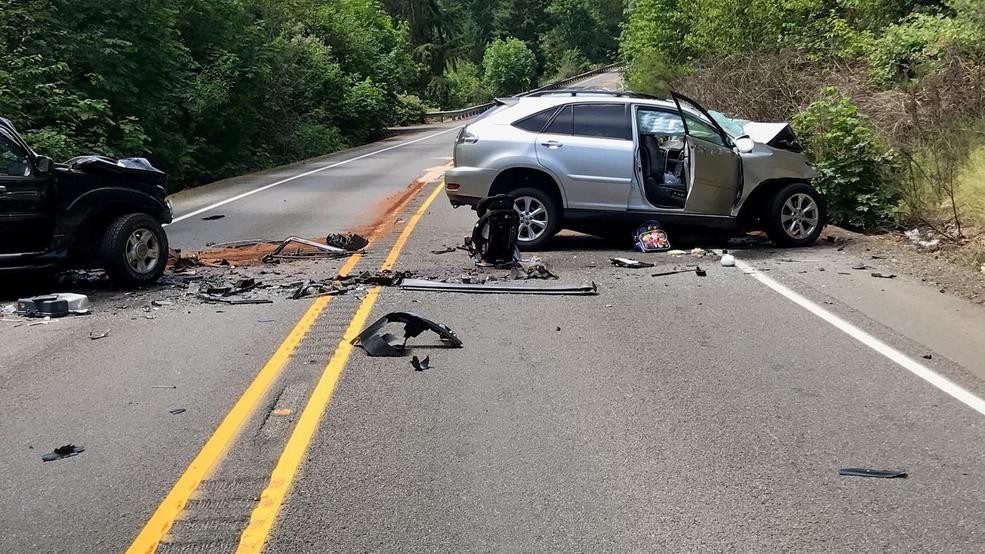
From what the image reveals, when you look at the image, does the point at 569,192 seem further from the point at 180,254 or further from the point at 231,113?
the point at 231,113

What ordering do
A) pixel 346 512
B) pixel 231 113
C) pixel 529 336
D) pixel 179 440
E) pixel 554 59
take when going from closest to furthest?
1. pixel 346 512
2. pixel 179 440
3. pixel 529 336
4. pixel 231 113
5. pixel 554 59

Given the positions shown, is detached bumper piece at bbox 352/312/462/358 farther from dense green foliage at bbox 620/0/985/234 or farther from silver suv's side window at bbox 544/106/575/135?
dense green foliage at bbox 620/0/985/234

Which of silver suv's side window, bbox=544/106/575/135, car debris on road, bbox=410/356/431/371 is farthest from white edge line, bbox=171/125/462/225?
car debris on road, bbox=410/356/431/371

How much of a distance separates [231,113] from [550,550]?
2900cm

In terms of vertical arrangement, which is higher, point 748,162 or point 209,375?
point 748,162

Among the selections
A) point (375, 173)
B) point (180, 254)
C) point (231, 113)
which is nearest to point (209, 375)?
point (180, 254)

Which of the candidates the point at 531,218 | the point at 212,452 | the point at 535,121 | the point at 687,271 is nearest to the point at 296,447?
the point at 212,452

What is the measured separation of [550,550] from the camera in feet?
13.8

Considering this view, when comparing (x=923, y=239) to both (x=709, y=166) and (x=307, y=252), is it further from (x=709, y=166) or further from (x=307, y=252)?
(x=307, y=252)

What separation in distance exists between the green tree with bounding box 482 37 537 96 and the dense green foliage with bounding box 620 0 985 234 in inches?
2576

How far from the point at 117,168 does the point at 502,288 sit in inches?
159

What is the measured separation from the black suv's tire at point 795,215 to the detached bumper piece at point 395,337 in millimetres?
5582

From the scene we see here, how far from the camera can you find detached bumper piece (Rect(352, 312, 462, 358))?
7.39 metres

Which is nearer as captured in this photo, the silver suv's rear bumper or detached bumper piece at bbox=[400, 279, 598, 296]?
detached bumper piece at bbox=[400, 279, 598, 296]
